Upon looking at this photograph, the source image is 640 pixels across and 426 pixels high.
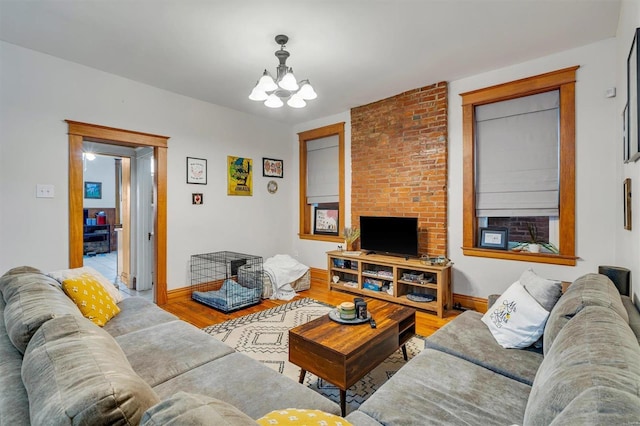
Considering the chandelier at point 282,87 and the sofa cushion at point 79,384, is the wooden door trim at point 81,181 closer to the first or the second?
the chandelier at point 282,87

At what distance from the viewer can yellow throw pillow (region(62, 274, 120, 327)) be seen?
209 cm

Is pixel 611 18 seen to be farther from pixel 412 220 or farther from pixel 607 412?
pixel 607 412

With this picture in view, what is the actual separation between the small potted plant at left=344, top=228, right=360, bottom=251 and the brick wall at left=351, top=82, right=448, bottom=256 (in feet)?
0.47

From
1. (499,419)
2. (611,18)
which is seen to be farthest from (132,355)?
(611,18)

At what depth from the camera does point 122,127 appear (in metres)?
3.61

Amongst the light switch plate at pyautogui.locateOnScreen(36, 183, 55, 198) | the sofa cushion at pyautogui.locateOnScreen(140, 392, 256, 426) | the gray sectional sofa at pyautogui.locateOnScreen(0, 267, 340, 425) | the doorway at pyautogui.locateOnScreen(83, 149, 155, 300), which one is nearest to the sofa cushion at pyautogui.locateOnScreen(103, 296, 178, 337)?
the gray sectional sofa at pyautogui.locateOnScreen(0, 267, 340, 425)

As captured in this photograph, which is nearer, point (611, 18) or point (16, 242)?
point (611, 18)

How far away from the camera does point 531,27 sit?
8.61 ft

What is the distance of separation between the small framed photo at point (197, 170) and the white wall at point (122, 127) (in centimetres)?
7

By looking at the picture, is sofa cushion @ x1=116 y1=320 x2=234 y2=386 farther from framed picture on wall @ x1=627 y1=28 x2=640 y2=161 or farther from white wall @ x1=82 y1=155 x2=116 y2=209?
white wall @ x1=82 y1=155 x2=116 y2=209

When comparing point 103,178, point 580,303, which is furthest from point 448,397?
point 103,178

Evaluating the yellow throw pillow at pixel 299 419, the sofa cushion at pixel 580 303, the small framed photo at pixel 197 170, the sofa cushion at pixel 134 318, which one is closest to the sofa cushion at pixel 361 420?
the yellow throw pillow at pixel 299 419

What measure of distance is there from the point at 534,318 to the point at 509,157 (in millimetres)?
2204

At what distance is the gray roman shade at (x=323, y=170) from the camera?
5121 millimetres
